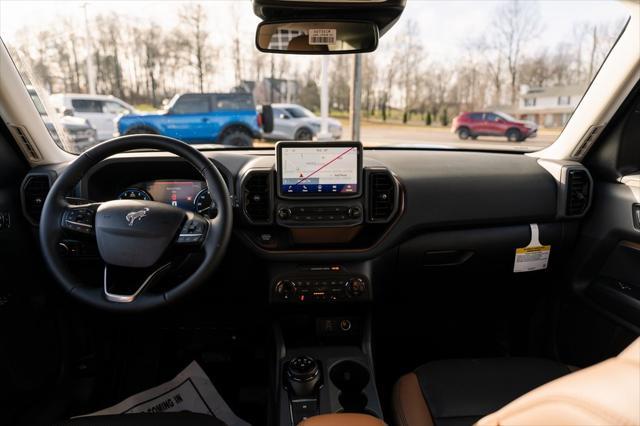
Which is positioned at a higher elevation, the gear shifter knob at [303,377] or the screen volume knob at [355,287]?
the screen volume knob at [355,287]

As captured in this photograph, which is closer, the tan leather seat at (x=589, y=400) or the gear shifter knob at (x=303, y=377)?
the tan leather seat at (x=589, y=400)

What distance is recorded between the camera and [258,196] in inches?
84.5

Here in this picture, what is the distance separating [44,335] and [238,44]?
1.98 meters

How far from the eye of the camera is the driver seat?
5.20 ft

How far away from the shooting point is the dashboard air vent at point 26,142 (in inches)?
85.1

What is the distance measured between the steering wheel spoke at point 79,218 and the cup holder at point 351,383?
4.16ft

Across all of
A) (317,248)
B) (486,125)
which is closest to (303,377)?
(317,248)

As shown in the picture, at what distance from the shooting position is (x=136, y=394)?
2.49 metres

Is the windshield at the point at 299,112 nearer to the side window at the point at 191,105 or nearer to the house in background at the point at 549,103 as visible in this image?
the side window at the point at 191,105

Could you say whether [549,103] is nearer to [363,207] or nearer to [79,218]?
[363,207]

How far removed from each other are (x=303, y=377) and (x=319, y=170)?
36.2 inches

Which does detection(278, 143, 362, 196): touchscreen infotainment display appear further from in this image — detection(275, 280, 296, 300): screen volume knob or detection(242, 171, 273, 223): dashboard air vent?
detection(275, 280, 296, 300): screen volume knob

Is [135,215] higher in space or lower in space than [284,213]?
higher

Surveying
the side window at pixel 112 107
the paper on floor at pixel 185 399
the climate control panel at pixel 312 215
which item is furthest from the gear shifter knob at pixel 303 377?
the side window at pixel 112 107
